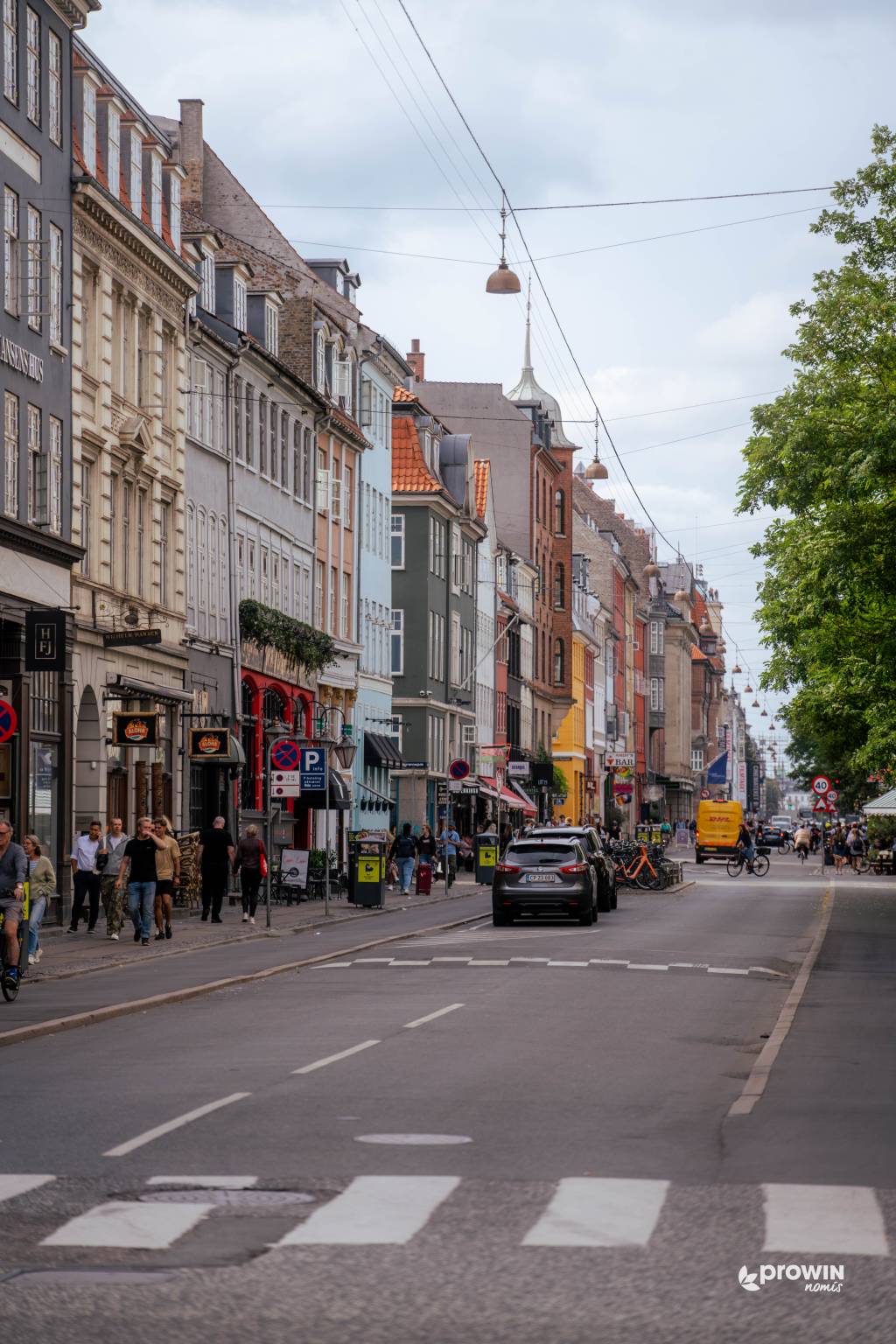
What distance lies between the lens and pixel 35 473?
36094 mm

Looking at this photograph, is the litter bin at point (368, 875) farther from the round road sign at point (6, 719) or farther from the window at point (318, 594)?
the round road sign at point (6, 719)

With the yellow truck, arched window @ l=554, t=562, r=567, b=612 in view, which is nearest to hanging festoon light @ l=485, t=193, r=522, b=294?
the yellow truck

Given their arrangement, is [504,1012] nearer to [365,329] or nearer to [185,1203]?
[185,1203]

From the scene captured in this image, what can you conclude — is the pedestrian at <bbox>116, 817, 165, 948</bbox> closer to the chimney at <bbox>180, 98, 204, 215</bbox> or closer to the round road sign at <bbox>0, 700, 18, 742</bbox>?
the round road sign at <bbox>0, 700, 18, 742</bbox>

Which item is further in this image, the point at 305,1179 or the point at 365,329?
the point at 365,329

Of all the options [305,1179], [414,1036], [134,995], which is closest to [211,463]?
[134,995]

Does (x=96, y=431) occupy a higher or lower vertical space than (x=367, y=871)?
higher

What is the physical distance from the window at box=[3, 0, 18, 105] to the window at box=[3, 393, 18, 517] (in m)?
4.79

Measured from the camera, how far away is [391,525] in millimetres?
79750

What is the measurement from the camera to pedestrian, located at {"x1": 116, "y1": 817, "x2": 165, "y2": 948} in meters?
31.3

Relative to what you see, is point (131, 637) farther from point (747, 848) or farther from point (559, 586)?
point (559, 586)

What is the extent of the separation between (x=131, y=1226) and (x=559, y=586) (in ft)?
344

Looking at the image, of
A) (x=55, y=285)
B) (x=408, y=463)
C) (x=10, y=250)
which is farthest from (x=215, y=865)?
(x=408, y=463)

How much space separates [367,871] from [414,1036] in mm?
27277
